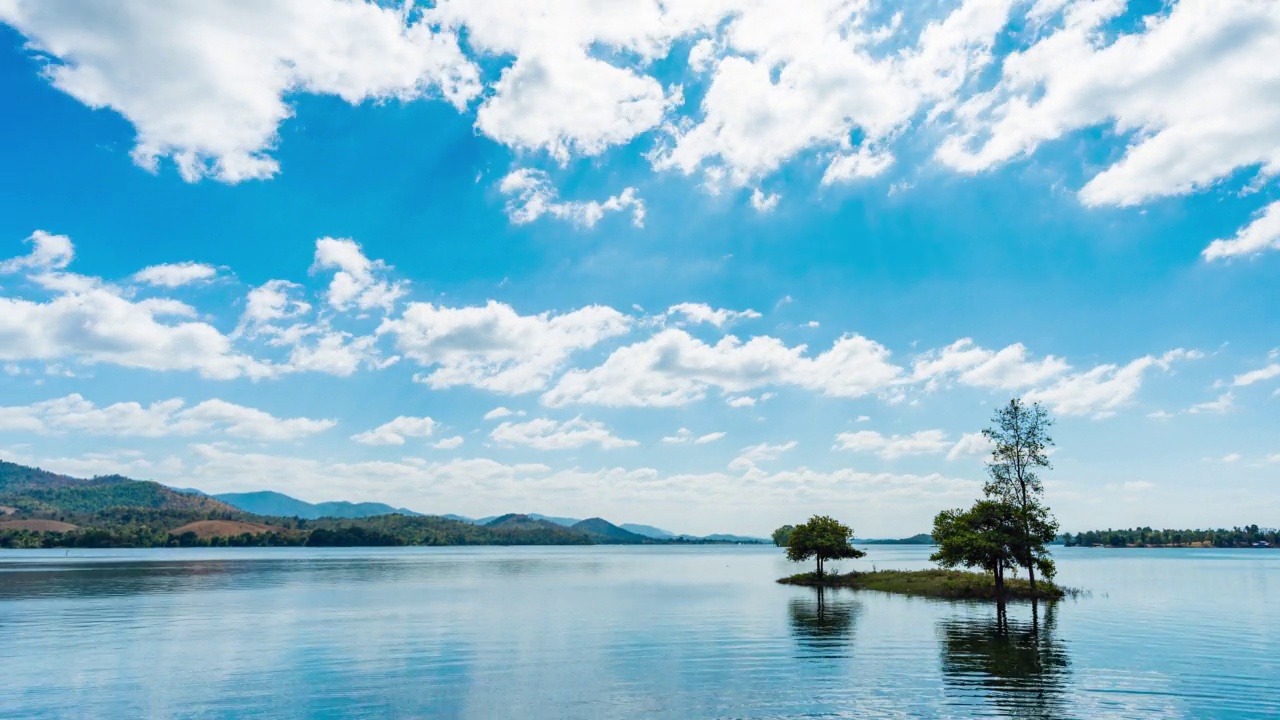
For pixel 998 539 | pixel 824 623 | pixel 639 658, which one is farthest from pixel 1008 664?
pixel 998 539

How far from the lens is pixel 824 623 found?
6806 centimetres

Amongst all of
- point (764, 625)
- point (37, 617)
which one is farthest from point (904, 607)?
point (37, 617)

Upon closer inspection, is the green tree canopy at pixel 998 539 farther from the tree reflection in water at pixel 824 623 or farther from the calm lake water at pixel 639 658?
the tree reflection in water at pixel 824 623

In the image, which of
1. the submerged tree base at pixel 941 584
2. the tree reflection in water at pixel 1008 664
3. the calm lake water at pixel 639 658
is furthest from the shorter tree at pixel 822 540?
the tree reflection in water at pixel 1008 664

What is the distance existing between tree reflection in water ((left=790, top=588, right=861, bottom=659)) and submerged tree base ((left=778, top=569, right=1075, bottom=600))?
1018 cm

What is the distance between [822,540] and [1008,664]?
65.6 metres

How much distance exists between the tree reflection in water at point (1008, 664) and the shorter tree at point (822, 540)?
4415cm

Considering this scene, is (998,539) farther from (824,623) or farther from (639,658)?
(639,658)

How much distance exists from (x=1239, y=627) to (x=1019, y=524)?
2007 cm

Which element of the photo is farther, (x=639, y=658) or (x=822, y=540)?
(x=822, y=540)

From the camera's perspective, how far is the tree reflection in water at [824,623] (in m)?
52.9

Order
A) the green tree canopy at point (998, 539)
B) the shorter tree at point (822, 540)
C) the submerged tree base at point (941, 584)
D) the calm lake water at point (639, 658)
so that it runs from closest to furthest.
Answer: the calm lake water at point (639, 658) < the green tree canopy at point (998, 539) < the submerged tree base at point (941, 584) < the shorter tree at point (822, 540)

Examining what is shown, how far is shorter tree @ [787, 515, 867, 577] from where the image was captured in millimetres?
111500

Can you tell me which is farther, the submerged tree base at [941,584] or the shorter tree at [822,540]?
the shorter tree at [822,540]
